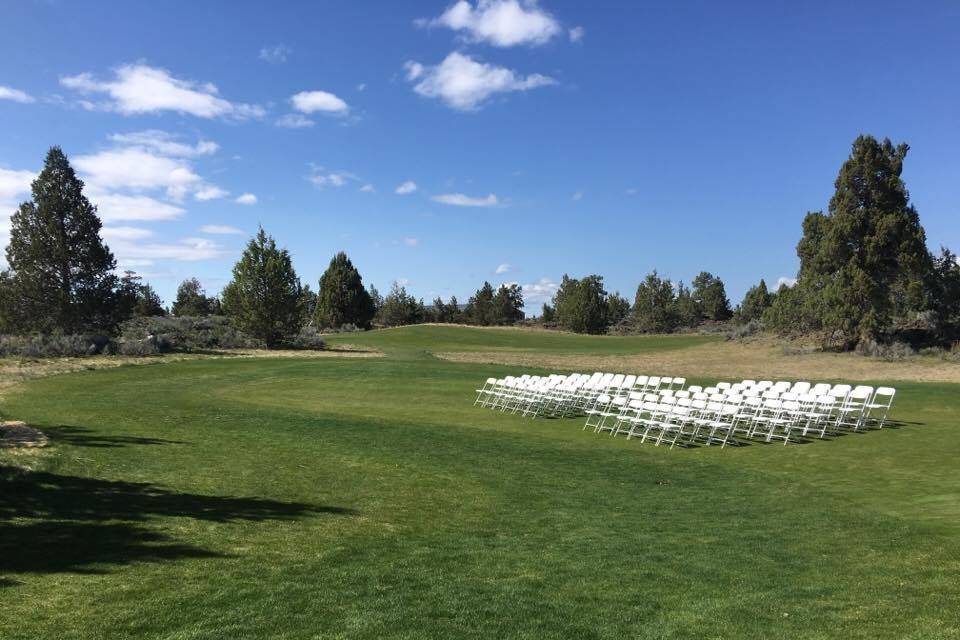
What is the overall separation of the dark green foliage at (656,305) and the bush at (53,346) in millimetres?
64550

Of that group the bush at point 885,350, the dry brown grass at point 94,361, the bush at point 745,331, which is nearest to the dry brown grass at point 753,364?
the bush at point 885,350

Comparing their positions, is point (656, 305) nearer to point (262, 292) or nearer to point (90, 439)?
point (262, 292)

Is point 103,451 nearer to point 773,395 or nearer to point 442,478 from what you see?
point 442,478

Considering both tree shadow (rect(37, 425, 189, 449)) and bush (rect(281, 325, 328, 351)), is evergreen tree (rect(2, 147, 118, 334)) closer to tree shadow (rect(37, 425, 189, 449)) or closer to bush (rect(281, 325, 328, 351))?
bush (rect(281, 325, 328, 351))

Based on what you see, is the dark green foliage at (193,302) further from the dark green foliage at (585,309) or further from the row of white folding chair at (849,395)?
the row of white folding chair at (849,395)

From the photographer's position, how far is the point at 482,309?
88.6 metres

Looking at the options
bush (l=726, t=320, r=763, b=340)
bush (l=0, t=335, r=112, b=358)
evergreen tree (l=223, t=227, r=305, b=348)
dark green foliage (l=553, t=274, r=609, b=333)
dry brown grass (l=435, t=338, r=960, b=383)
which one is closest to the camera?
dry brown grass (l=435, t=338, r=960, b=383)

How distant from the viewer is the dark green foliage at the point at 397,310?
84.7 m

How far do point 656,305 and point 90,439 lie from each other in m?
78.7

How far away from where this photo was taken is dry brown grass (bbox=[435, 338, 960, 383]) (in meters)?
29.6

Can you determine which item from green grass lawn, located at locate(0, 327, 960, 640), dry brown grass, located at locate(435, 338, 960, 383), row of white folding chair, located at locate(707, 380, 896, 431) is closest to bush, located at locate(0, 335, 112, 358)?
dry brown grass, located at locate(435, 338, 960, 383)

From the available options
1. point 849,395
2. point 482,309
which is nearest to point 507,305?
point 482,309

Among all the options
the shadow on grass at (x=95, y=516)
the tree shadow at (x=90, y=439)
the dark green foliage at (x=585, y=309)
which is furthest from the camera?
the dark green foliage at (x=585, y=309)

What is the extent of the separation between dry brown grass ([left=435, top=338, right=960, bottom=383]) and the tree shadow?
23657 millimetres
